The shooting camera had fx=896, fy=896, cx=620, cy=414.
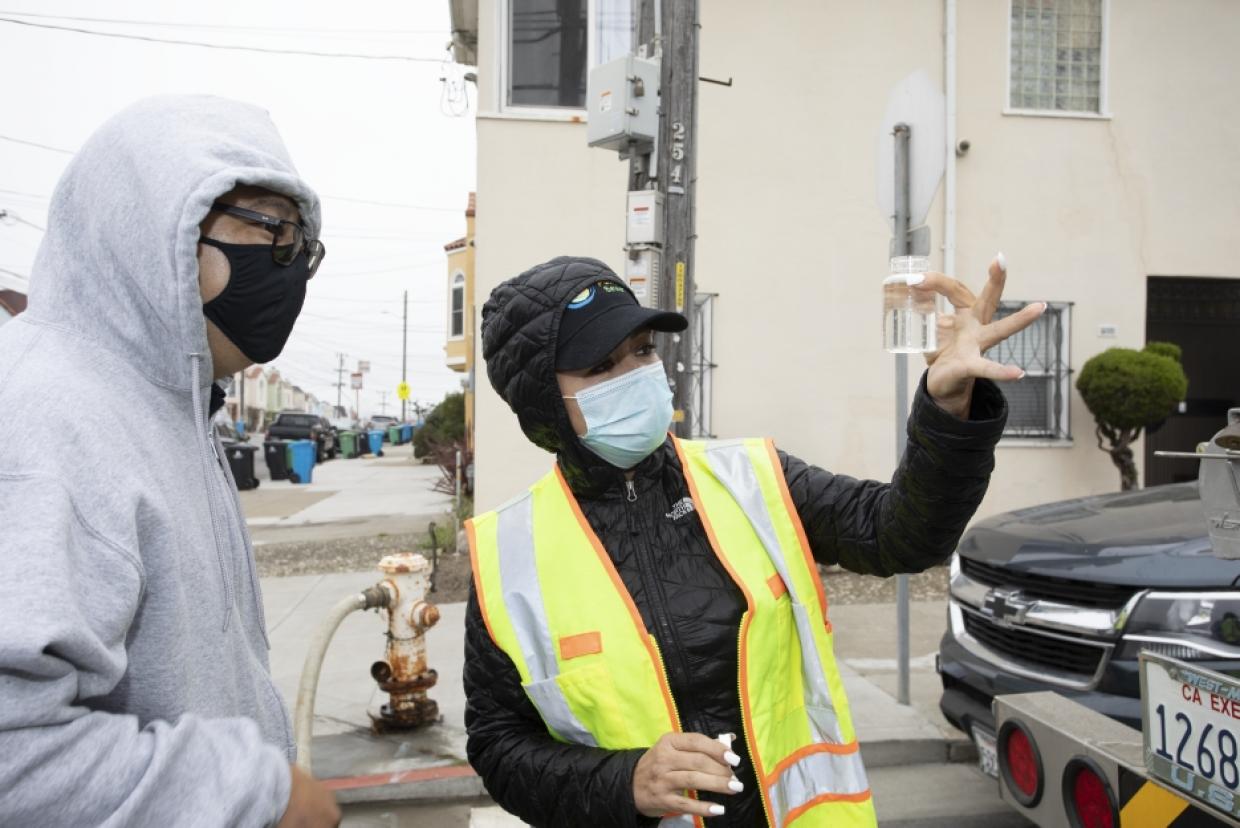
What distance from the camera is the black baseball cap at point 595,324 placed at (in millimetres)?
1863

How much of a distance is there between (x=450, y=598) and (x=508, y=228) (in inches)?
138

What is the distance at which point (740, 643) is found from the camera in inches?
66.9

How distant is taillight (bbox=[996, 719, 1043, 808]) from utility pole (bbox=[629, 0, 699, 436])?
2.24 m

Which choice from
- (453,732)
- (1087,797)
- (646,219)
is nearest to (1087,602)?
(1087,797)

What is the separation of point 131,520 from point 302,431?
2923cm

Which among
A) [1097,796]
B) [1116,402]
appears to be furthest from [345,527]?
[1097,796]

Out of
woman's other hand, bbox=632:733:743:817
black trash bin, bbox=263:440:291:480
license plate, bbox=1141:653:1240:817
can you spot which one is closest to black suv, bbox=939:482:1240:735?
license plate, bbox=1141:653:1240:817

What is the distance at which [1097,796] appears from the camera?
2.45 m

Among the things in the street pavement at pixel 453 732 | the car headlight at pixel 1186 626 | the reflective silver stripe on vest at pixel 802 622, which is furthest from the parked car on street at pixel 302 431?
the reflective silver stripe on vest at pixel 802 622

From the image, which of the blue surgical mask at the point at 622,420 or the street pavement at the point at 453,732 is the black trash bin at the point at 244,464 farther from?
the blue surgical mask at the point at 622,420

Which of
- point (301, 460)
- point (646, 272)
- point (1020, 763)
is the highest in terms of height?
point (646, 272)

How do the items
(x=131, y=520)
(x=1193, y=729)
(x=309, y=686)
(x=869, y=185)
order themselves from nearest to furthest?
(x=131, y=520), (x=1193, y=729), (x=309, y=686), (x=869, y=185)

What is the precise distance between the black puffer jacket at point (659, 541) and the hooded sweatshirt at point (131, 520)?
17.8 inches

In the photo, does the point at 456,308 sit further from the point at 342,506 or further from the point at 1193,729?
the point at 1193,729
